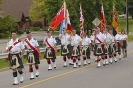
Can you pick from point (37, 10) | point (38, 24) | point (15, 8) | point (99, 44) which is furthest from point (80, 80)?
point (38, 24)

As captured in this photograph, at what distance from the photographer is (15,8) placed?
250 feet

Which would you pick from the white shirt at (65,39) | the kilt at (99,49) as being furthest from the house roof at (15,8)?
the kilt at (99,49)

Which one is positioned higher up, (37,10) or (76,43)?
(37,10)

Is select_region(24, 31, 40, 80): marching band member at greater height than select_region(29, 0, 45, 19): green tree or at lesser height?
lesser

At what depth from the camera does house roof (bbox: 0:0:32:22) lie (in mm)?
73750

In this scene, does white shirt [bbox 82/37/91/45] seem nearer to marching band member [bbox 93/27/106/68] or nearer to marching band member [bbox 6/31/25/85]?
marching band member [bbox 93/27/106/68]

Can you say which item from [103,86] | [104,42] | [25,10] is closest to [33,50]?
[103,86]

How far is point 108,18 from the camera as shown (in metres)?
48.6

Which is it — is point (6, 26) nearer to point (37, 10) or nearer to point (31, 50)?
point (37, 10)

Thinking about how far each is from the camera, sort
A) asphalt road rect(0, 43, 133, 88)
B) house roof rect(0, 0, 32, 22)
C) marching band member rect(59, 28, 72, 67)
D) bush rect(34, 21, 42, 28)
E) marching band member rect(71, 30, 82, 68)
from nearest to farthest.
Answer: asphalt road rect(0, 43, 133, 88) < marching band member rect(59, 28, 72, 67) < marching band member rect(71, 30, 82, 68) < house roof rect(0, 0, 32, 22) < bush rect(34, 21, 42, 28)

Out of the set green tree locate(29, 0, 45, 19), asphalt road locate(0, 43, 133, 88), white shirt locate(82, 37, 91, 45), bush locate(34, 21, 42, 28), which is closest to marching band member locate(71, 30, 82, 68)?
white shirt locate(82, 37, 91, 45)

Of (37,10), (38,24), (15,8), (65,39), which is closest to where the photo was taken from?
(65,39)

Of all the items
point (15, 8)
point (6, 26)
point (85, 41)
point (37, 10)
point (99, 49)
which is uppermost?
point (15, 8)

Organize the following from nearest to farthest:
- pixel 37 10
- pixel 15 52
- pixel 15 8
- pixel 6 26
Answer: pixel 15 52, pixel 6 26, pixel 37 10, pixel 15 8
